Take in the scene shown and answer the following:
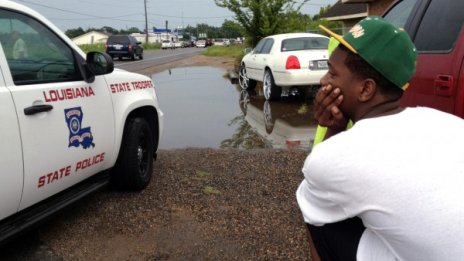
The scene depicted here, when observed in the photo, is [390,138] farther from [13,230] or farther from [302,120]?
[302,120]

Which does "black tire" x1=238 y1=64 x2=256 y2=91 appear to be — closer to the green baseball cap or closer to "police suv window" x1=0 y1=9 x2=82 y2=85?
"police suv window" x1=0 y1=9 x2=82 y2=85

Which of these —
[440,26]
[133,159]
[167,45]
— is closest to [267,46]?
[133,159]

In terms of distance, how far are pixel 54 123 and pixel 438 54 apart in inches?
101

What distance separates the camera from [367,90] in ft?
5.58

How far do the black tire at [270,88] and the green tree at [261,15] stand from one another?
31.3ft

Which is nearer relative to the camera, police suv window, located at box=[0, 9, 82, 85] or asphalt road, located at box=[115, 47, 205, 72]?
police suv window, located at box=[0, 9, 82, 85]

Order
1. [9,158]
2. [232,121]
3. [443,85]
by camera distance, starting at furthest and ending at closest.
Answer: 1. [232,121]
2. [443,85]
3. [9,158]

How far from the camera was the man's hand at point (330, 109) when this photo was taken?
1.79 meters

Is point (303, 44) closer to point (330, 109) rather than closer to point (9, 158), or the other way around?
point (9, 158)

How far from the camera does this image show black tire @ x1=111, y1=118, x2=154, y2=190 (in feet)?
14.7

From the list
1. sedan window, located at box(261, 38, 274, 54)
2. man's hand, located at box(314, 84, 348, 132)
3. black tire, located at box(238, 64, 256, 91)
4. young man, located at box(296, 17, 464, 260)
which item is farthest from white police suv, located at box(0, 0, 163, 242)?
black tire, located at box(238, 64, 256, 91)

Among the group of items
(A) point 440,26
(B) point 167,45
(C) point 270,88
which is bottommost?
(B) point 167,45

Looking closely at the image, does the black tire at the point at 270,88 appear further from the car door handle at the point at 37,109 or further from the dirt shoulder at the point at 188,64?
the dirt shoulder at the point at 188,64

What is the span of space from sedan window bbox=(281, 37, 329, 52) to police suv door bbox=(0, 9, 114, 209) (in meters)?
7.05
